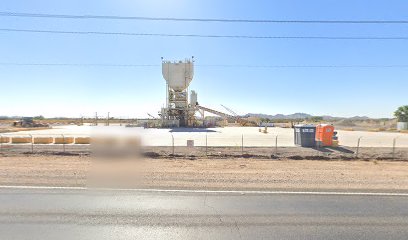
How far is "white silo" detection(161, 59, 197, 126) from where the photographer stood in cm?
5634

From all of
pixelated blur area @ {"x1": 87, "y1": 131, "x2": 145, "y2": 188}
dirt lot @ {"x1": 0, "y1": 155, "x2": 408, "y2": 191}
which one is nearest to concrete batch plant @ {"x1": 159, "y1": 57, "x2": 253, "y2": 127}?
pixelated blur area @ {"x1": 87, "y1": 131, "x2": 145, "y2": 188}

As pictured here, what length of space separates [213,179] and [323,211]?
3.94m

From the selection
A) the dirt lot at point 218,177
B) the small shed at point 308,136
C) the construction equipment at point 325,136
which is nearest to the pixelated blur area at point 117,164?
the dirt lot at point 218,177

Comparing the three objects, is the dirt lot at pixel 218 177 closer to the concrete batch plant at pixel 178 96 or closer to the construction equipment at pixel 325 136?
the construction equipment at pixel 325 136

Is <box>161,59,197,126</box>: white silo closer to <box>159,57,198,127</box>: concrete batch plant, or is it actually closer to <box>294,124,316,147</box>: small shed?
<box>159,57,198,127</box>: concrete batch plant

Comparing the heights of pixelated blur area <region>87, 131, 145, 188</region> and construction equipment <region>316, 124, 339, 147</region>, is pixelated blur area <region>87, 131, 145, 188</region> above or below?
below

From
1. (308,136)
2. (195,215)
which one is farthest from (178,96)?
(195,215)

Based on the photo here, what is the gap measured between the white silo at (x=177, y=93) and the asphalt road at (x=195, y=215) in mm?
47989

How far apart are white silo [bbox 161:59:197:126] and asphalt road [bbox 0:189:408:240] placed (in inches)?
1889

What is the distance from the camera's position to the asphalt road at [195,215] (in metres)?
4.68

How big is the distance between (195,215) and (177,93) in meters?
53.9

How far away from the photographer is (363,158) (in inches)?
587

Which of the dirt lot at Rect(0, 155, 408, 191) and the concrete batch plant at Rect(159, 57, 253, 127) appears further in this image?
the concrete batch plant at Rect(159, 57, 253, 127)

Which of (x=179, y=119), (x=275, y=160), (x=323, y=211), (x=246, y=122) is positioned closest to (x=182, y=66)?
(x=179, y=119)
